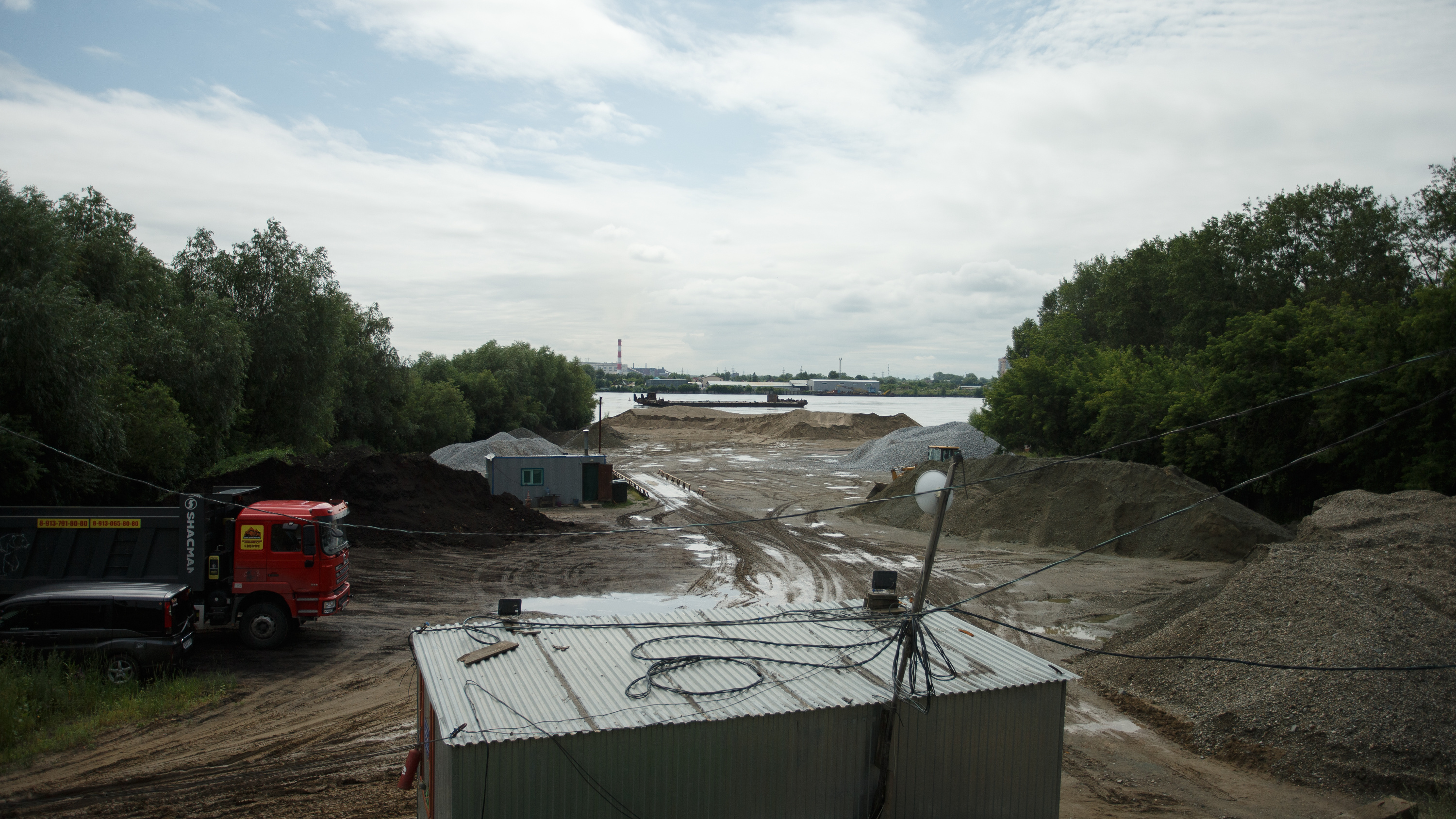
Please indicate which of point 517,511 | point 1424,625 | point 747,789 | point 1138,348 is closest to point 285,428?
point 517,511

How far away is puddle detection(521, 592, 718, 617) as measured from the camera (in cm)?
2012

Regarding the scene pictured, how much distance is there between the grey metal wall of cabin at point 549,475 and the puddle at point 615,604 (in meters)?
17.2

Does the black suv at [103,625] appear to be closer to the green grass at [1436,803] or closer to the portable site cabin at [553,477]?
the green grass at [1436,803]

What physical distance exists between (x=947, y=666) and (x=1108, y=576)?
19.0 m

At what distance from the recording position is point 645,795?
7383 millimetres

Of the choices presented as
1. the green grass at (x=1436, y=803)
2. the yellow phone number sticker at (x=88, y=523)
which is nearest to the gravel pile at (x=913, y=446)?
the green grass at (x=1436, y=803)

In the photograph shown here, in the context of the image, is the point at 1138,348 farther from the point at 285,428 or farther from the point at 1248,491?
the point at 285,428

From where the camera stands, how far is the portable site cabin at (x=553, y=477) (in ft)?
125

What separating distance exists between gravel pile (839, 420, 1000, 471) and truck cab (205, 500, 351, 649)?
139 ft

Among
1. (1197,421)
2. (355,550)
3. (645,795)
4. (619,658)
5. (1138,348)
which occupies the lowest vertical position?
(355,550)

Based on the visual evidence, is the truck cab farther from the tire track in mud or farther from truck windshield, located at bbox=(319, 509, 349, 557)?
the tire track in mud

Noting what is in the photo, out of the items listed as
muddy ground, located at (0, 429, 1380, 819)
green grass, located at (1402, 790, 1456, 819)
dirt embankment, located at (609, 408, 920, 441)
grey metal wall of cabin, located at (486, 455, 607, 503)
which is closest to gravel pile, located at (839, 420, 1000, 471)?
muddy ground, located at (0, 429, 1380, 819)

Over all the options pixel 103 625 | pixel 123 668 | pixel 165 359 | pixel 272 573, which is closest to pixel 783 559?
pixel 272 573

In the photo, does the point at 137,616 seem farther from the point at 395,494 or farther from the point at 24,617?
the point at 395,494
